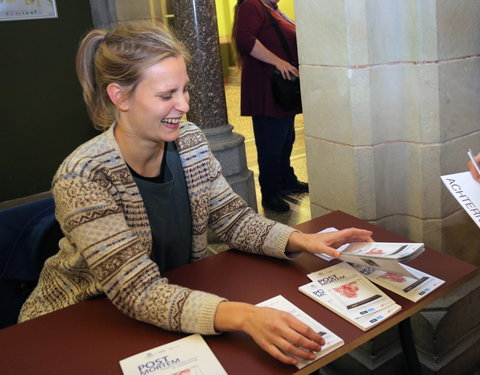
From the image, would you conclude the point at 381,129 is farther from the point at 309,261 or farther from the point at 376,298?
the point at 376,298

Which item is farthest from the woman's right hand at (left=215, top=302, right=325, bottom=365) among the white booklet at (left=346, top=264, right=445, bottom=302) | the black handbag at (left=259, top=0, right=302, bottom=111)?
the black handbag at (left=259, top=0, right=302, bottom=111)

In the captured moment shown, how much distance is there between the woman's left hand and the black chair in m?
0.82

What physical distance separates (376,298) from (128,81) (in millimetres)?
929

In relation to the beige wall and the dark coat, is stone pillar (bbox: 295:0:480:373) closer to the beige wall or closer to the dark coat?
the beige wall

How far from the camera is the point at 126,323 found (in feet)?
4.64

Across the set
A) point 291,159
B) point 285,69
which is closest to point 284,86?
point 285,69

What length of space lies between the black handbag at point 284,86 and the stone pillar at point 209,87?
1.25 ft

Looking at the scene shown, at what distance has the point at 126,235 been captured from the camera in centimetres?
147

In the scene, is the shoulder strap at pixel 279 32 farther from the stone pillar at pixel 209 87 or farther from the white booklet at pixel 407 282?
the white booklet at pixel 407 282

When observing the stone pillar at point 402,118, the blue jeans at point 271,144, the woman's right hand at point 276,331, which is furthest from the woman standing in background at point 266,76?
the woman's right hand at point 276,331

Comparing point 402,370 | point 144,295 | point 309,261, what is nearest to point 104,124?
point 144,295

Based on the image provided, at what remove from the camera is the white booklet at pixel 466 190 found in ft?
4.99

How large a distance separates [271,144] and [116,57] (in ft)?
8.46

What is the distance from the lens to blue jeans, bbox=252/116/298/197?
4086 millimetres
